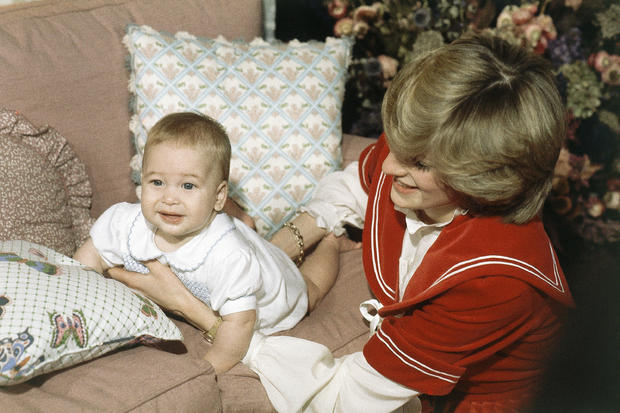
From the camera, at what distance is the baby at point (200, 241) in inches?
50.3

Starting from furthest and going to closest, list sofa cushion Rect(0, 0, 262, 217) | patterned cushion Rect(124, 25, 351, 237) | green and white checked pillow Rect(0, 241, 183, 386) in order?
patterned cushion Rect(124, 25, 351, 237) → sofa cushion Rect(0, 0, 262, 217) → green and white checked pillow Rect(0, 241, 183, 386)

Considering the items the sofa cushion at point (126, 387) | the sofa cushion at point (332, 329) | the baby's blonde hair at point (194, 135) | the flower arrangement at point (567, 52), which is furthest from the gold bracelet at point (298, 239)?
the flower arrangement at point (567, 52)

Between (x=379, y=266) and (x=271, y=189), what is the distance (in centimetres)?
47

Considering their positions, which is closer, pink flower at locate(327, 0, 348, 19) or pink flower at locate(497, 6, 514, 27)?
pink flower at locate(497, 6, 514, 27)

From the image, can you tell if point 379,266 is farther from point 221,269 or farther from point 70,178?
point 70,178

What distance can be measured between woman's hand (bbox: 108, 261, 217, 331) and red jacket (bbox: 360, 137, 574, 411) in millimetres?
420

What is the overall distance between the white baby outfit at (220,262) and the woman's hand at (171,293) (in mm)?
16

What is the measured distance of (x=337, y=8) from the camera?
228 cm

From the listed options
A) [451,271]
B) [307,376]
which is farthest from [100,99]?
[451,271]

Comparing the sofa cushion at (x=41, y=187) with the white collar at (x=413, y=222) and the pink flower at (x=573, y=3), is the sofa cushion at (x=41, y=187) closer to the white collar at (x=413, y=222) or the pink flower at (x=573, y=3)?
the white collar at (x=413, y=222)

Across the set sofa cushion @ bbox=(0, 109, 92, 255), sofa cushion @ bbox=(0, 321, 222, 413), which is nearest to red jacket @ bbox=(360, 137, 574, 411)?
sofa cushion @ bbox=(0, 321, 222, 413)

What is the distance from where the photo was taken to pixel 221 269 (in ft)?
4.35

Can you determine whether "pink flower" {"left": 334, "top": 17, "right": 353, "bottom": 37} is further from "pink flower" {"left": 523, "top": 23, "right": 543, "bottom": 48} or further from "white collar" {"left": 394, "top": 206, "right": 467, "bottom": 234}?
"white collar" {"left": 394, "top": 206, "right": 467, "bottom": 234}

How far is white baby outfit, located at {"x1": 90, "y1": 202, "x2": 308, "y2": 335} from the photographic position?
131 cm
